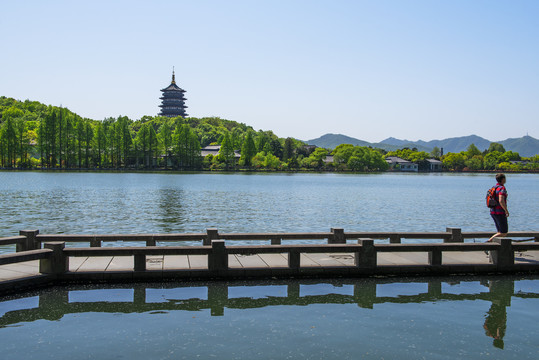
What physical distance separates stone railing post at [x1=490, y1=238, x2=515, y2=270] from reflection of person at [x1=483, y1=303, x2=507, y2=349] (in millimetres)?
2359

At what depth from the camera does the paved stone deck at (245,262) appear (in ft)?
36.5

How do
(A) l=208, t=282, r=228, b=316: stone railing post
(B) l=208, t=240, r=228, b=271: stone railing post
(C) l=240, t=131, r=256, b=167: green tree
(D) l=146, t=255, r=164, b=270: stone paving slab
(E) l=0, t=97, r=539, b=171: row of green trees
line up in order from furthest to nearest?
(C) l=240, t=131, r=256, b=167: green tree → (E) l=0, t=97, r=539, b=171: row of green trees → (D) l=146, t=255, r=164, b=270: stone paving slab → (B) l=208, t=240, r=228, b=271: stone railing post → (A) l=208, t=282, r=228, b=316: stone railing post

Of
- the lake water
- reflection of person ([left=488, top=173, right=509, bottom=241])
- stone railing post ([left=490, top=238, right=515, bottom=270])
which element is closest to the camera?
the lake water

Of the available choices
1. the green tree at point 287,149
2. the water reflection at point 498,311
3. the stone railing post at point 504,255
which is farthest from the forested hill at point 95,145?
the water reflection at point 498,311

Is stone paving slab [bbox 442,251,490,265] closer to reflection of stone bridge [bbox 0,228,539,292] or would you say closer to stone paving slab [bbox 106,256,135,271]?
reflection of stone bridge [bbox 0,228,539,292]

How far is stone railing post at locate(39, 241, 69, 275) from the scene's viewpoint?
10.5m

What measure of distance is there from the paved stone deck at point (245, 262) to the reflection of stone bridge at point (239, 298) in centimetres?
62

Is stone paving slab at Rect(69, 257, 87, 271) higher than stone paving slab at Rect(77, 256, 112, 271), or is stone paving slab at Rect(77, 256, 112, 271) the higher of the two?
stone paving slab at Rect(69, 257, 87, 271)

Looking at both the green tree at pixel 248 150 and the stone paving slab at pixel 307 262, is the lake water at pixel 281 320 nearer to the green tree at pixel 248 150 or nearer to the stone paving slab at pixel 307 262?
the stone paving slab at pixel 307 262

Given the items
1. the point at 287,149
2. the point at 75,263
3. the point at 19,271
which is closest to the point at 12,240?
the point at 19,271

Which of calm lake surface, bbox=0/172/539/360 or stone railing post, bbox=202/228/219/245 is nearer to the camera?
calm lake surface, bbox=0/172/539/360

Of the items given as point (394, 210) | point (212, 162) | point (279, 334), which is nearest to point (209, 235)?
point (279, 334)

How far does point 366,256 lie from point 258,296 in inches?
118

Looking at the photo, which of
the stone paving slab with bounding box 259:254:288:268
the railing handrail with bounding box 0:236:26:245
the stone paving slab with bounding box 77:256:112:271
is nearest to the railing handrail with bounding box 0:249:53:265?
the stone paving slab with bounding box 77:256:112:271
